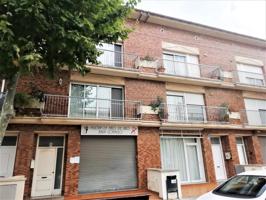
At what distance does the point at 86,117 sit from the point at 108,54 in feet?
14.2

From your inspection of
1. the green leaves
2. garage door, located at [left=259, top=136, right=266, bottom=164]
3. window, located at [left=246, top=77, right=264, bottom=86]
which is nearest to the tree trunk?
the green leaves

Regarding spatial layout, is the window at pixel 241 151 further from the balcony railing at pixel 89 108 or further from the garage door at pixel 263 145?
the balcony railing at pixel 89 108

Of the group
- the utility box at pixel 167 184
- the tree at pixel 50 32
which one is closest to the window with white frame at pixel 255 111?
the utility box at pixel 167 184

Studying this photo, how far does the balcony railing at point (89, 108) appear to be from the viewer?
972cm

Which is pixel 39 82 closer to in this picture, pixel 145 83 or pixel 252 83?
pixel 145 83

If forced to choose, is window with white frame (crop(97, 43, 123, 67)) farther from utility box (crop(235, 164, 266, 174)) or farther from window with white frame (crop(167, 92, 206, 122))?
utility box (crop(235, 164, 266, 174))

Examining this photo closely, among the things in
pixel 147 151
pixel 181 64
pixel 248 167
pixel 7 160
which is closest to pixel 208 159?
pixel 248 167

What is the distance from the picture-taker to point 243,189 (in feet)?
15.4

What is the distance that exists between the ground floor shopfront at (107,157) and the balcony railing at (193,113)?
0.76 metres

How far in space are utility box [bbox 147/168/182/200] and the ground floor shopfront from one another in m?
0.52

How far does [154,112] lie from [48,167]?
6.13 m

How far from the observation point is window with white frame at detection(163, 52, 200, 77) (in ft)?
43.9

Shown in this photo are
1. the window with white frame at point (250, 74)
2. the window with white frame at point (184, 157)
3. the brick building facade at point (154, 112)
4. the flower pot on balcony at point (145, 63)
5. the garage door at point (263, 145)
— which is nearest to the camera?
the brick building facade at point (154, 112)

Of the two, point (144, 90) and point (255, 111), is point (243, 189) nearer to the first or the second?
point (144, 90)
